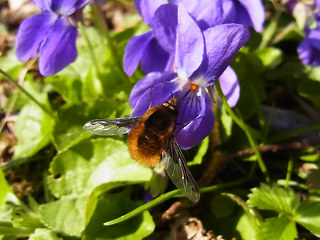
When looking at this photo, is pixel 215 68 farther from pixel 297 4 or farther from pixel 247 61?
pixel 297 4

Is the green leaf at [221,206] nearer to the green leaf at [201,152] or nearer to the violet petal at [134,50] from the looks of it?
the green leaf at [201,152]

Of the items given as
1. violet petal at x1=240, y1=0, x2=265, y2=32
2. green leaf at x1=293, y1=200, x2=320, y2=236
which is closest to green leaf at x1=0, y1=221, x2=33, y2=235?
green leaf at x1=293, y1=200, x2=320, y2=236

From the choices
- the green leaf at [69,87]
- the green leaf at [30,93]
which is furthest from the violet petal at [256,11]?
the green leaf at [30,93]

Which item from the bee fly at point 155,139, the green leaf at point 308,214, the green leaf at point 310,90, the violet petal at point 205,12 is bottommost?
the green leaf at point 308,214

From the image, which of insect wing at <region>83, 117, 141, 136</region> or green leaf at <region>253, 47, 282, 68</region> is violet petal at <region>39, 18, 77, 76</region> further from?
green leaf at <region>253, 47, 282, 68</region>

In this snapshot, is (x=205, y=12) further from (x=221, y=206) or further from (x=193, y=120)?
(x=221, y=206)

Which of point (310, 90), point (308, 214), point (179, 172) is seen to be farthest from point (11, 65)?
point (308, 214)
